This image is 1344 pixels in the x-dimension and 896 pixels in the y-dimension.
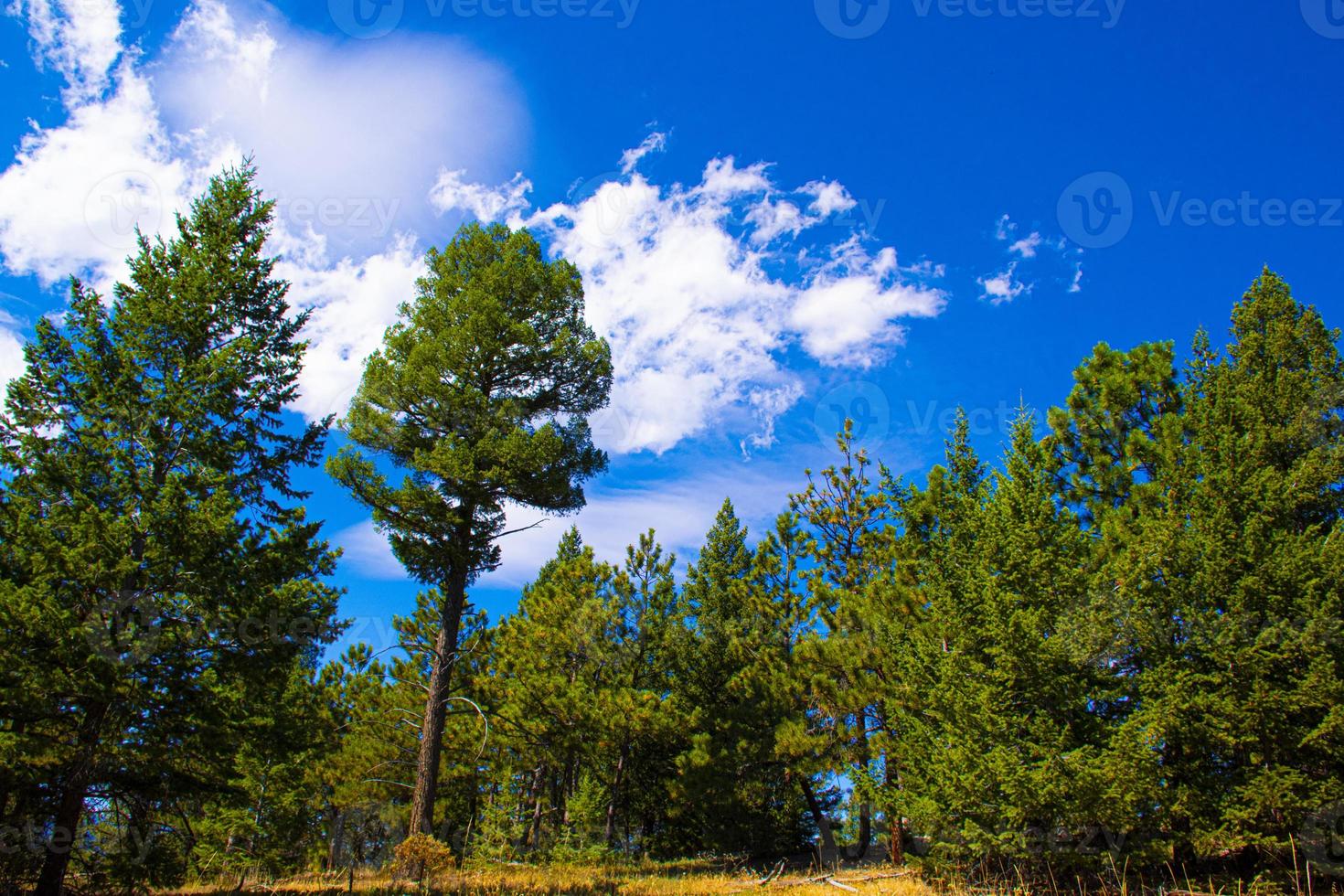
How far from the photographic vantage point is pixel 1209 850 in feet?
32.7

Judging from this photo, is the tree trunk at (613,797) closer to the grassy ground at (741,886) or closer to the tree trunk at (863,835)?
the grassy ground at (741,886)

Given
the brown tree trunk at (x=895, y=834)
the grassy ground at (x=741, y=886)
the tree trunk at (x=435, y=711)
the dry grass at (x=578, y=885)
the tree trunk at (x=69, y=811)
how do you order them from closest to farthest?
the tree trunk at (x=69, y=811) < the grassy ground at (x=741, y=886) < the dry grass at (x=578, y=885) < the tree trunk at (x=435, y=711) < the brown tree trunk at (x=895, y=834)

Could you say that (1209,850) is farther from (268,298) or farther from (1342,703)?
(268,298)

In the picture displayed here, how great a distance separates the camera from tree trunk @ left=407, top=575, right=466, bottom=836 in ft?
40.5

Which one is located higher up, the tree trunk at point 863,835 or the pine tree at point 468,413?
the pine tree at point 468,413

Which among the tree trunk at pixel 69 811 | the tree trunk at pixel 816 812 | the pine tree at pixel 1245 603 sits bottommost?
the tree trunk at pixel 816 812

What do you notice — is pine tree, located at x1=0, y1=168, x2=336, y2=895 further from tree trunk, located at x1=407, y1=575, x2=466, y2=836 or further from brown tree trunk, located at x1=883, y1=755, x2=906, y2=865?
brown tree trunk, located at x1=883, y1=755, x2=906, y2=865

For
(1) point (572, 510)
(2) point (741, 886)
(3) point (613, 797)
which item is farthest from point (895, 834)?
(1) point (572, 510)

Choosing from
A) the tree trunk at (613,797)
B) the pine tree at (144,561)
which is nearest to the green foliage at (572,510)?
the pine tree at (144,561)

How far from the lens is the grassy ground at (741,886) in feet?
32.8

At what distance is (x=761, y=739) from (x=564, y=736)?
575 centimetres

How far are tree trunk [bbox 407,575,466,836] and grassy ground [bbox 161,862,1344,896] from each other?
1.13 metres

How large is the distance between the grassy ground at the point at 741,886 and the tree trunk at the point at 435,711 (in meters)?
1.13

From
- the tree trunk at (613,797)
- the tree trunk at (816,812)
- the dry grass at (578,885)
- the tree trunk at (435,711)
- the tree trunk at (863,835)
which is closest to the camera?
the dry grass at (578,885)
